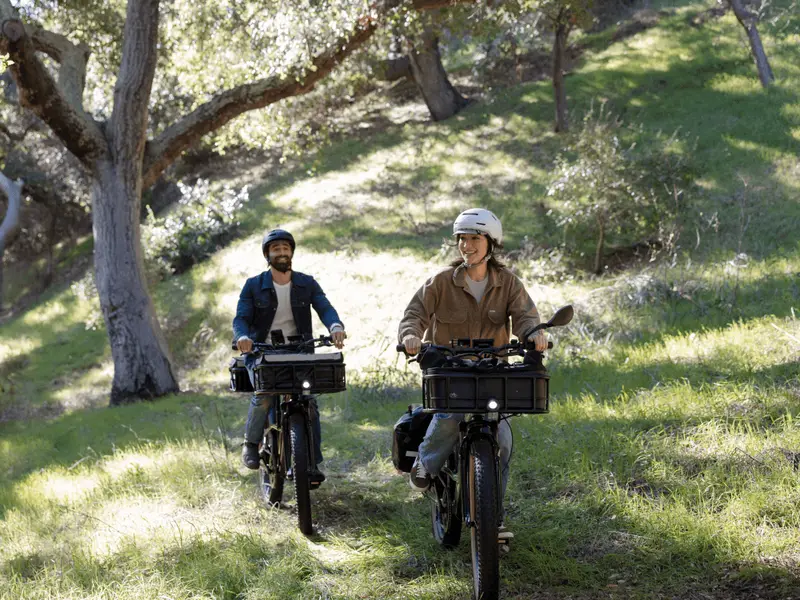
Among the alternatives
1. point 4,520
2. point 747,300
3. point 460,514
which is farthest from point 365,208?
point 460,514

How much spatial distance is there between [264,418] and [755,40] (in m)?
17.7

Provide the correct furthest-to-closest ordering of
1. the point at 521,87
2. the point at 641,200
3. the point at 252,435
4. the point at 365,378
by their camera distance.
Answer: the point at 521,87
the point at 641,200
the point at 365,378
the point at 252,435

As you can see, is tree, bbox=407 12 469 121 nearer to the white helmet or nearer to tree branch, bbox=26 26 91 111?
tree branch, bbox=26 26 91 111

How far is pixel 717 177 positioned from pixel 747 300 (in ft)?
22.5

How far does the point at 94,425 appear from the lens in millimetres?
11773

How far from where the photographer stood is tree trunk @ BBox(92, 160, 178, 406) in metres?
13.1

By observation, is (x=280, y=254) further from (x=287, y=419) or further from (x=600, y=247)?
(x=600, y=247)

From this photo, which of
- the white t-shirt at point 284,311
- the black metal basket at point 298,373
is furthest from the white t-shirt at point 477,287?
the white t-shirt at point 284,311

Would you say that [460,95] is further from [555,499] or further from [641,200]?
[555,499]

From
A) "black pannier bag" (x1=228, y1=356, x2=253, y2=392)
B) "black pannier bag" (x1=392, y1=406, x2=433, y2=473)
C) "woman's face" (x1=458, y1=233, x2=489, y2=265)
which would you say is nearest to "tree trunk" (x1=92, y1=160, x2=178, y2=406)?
"black pannier bag" (x1=228, y1=356, x2=253, y2=392)

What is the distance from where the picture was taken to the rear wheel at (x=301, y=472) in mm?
6047

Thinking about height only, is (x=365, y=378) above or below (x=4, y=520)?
above

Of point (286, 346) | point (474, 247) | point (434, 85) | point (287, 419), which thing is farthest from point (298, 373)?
point (434, 85)

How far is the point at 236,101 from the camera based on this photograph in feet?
44.9
